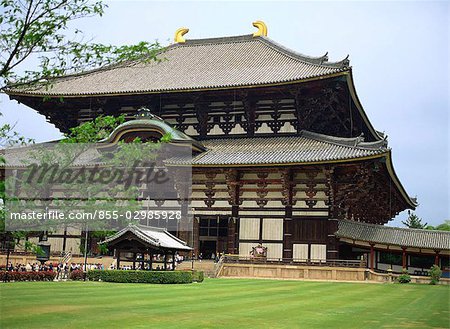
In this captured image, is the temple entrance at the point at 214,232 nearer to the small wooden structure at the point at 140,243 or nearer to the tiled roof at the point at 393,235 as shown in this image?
the tiled roof at the point at 393,235

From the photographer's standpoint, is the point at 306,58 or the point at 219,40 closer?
the point at 306,58

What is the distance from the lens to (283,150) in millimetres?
38500

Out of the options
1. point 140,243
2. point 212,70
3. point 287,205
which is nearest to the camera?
point 140,243

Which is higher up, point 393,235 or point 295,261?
point 393,235

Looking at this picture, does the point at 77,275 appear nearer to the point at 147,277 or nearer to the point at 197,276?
the point at 147,277

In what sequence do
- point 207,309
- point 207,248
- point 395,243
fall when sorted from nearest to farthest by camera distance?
point 207,309 → point 207,248 → point 395,243

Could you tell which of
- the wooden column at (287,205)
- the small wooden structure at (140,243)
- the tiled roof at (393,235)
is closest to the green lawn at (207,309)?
the small wooden structure at (140,243)

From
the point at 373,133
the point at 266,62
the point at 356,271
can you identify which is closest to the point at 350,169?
the point at 356,271

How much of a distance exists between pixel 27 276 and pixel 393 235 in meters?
26.7

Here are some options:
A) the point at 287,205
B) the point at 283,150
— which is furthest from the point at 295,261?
the point at 283,150

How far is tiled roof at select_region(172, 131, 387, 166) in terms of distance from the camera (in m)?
35.7

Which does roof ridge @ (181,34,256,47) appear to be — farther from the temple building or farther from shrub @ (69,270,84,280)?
shrub @ (69,270,84,280)

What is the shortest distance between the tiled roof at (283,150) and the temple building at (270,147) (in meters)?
0.07

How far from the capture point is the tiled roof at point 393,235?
39.2 metres
